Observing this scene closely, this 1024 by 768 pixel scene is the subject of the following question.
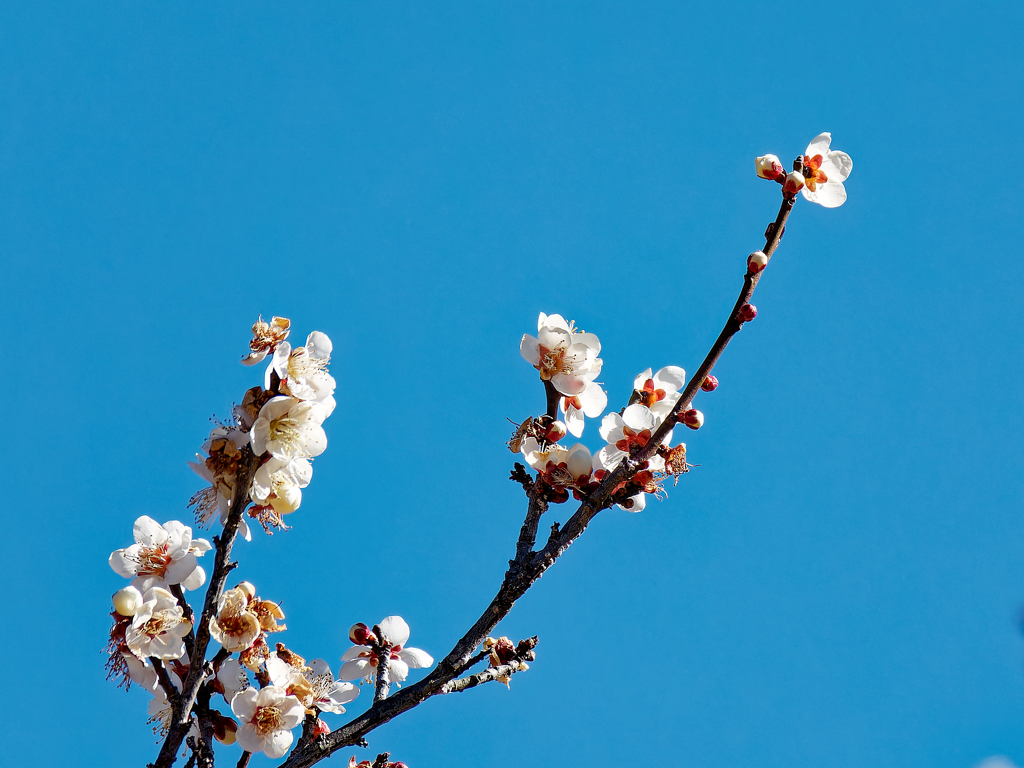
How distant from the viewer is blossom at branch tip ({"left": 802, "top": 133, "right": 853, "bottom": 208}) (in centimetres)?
321

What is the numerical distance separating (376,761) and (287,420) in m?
1.36

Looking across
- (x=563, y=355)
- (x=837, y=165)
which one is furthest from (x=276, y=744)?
(x=837, y=165)

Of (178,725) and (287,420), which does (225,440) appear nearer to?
A: (287,420)

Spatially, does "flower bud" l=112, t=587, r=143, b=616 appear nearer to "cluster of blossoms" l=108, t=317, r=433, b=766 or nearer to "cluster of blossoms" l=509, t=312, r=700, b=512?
"cluster of blossoms" l=108, t=317, r=433, b=766

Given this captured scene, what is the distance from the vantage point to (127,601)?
3082 millimetres

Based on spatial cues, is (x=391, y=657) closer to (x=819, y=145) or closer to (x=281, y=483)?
(x=281, y=483)

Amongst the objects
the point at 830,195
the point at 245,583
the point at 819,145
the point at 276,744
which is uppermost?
the point at 819,145

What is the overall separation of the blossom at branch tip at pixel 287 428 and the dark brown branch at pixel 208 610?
78 mm

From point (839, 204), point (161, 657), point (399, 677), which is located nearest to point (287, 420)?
point (161, 657)

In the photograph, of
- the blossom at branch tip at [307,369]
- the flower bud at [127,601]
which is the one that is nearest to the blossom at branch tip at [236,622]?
the flower bud at [127,601]

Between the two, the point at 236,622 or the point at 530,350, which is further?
the point at 530,350

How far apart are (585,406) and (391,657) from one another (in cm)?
129

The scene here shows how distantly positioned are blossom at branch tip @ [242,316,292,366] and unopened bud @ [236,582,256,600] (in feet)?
2.83

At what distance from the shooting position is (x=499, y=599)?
306cm
